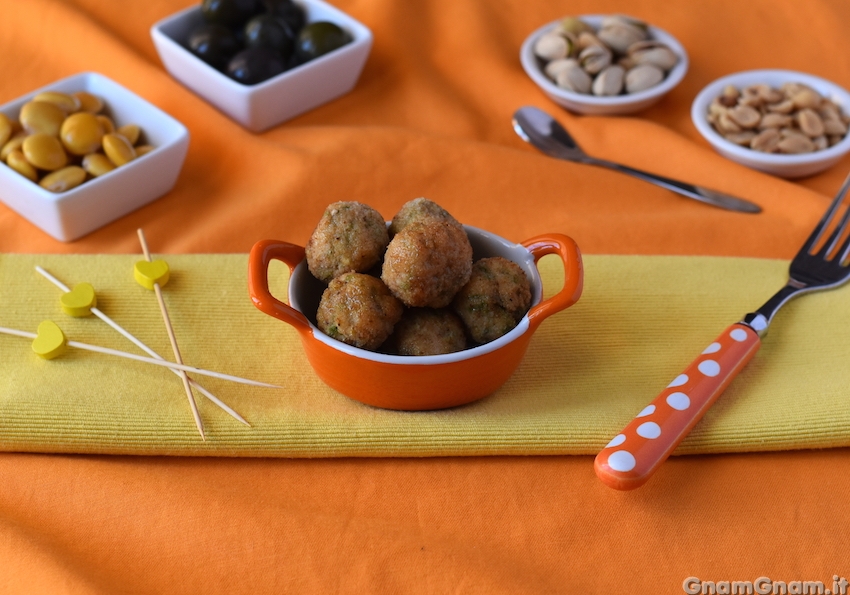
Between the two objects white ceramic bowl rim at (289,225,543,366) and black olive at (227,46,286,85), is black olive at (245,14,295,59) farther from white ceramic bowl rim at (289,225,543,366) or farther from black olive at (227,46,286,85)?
white ceramic bowl rim at (289,225,543,366)

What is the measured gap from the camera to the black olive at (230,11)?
182 cm

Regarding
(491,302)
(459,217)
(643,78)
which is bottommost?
(459,217)

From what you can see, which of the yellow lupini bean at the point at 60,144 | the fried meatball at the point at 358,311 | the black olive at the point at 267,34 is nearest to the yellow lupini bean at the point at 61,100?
the yellow lupini bean at the point at 60,144

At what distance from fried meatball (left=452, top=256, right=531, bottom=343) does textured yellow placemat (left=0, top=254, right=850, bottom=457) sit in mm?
113

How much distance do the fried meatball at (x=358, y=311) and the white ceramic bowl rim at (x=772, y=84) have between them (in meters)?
0.94

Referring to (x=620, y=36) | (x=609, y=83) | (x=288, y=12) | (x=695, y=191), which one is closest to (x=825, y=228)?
(x=695, y=191)

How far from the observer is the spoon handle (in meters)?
1.56

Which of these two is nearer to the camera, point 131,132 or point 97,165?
point 97,165

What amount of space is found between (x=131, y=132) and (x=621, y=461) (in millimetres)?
1091

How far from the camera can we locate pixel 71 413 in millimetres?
1044

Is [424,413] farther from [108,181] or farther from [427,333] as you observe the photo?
[108,181]

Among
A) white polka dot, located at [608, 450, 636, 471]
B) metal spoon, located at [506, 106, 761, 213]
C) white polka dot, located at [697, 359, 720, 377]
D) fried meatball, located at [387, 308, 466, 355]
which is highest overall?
fried meatball, located at [387, 308, 466, 355]

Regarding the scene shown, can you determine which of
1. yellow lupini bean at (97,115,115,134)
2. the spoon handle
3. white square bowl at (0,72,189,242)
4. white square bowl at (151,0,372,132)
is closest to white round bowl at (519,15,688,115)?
the spoon handle

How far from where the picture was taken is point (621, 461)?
36.9 inches
